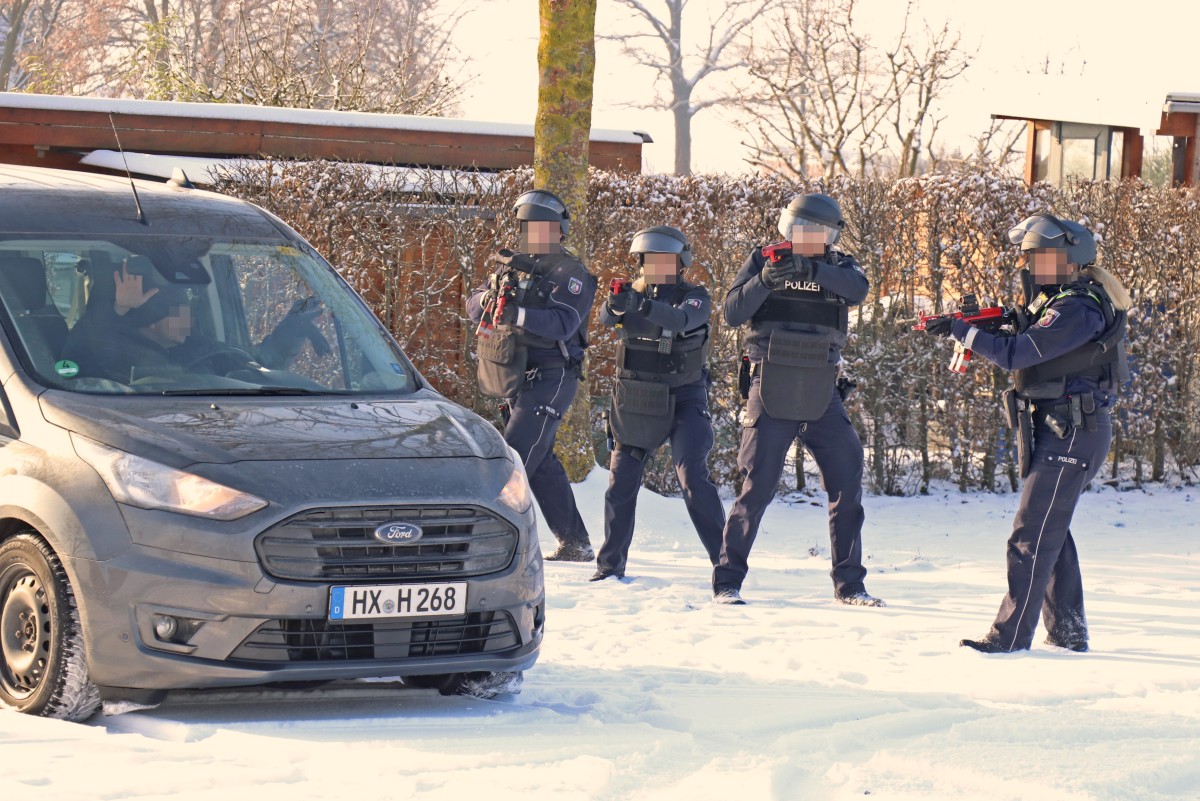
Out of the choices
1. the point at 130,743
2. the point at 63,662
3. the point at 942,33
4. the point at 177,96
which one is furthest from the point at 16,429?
the point at 942,33

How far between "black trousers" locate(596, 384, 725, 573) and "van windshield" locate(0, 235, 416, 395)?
2.36 m

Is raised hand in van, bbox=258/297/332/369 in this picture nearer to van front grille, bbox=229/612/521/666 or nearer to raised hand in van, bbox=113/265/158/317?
raised hand in van, bbox=113/265/158/317

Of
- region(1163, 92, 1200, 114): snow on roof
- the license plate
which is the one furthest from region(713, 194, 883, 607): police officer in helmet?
region(1163, 92, 1200, 114): snow on roof

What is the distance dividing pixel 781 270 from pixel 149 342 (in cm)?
313

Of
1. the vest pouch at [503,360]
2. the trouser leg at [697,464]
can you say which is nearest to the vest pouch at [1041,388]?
the trouser leg at [697,464]

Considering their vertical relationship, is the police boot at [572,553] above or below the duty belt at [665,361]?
below

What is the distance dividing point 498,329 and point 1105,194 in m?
5.94

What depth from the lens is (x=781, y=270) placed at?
296 inches

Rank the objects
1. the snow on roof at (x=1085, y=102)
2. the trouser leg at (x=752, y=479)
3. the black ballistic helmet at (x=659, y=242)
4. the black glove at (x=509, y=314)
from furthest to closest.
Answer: the snow on roof at (x=1085, y=102)
the black glove at (x=509, y=314)
the black ballistic helmet at (x=659, y=242)
the trouser leg at (x=752, y=479)

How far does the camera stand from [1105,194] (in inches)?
478

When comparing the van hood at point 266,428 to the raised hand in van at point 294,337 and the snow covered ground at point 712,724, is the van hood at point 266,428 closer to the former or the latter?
the raised hand in van at point 294,337

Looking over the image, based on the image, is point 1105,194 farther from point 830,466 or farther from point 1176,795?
point 1176,795

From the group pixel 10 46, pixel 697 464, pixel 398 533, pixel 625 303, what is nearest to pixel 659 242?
pixel 625 303

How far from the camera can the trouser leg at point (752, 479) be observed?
25.6ft
